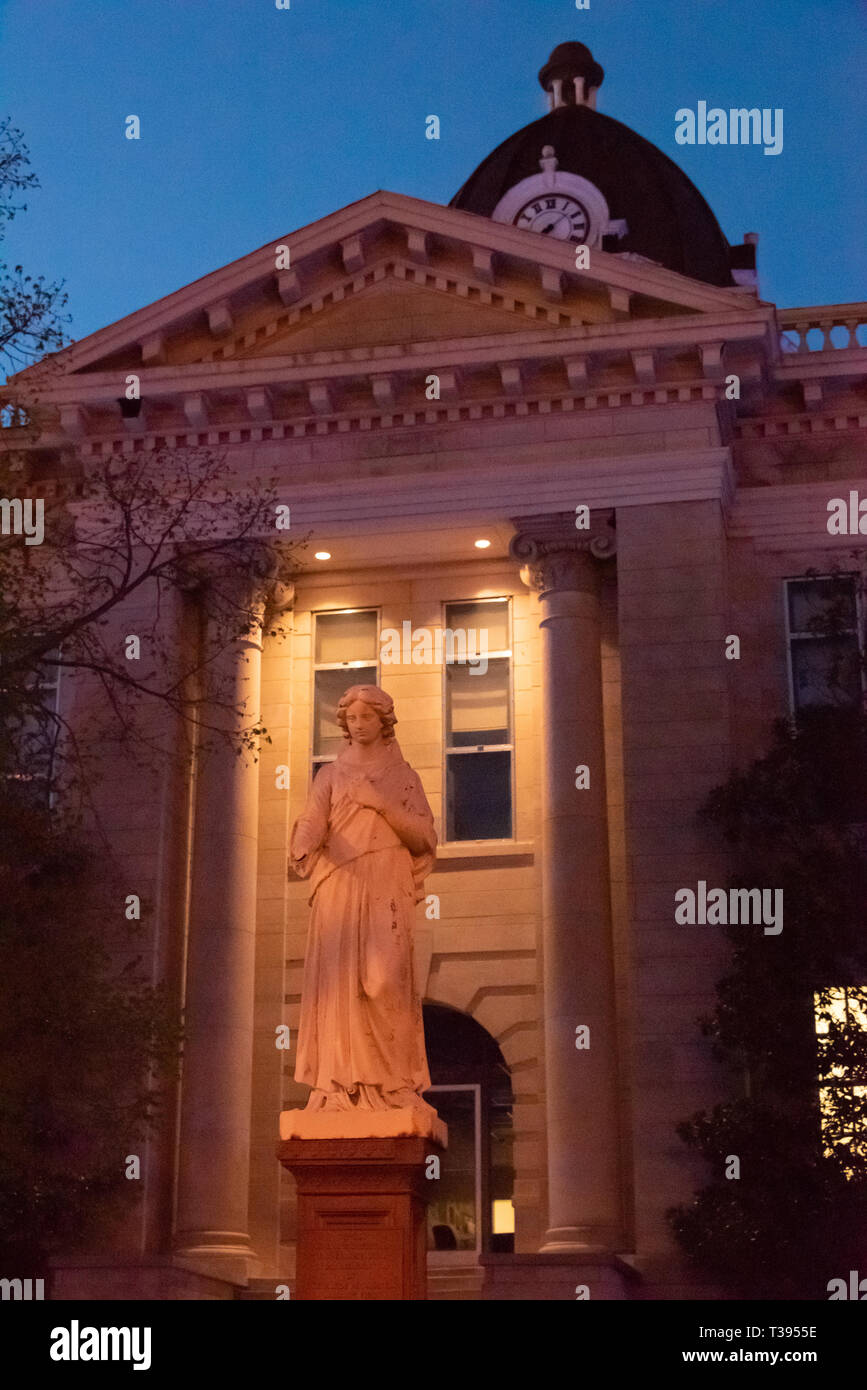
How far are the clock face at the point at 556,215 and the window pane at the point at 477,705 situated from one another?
17426 mm

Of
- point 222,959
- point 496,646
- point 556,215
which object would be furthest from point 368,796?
point 556,215

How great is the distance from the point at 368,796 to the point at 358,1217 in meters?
3.07

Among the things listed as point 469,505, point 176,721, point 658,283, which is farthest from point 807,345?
point 176,721

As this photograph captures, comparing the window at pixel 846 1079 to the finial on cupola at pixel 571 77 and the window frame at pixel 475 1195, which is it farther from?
the finial on cupola at pixel 571 77

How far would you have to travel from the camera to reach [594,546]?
25156 mm

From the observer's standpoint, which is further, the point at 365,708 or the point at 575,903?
the point at 575,903

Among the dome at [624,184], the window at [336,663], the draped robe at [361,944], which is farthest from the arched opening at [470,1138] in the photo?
the dome at [624,184]

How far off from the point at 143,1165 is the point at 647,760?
25.1 ft

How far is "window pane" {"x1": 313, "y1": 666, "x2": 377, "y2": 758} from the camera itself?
2656cm

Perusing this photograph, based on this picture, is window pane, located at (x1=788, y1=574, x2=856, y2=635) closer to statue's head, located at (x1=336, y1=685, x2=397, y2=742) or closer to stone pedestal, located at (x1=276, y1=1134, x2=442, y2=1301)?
statue's head, located at (x1=336, y1=685, x2=397, y2=742)

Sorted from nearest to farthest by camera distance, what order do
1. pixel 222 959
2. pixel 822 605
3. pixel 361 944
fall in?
pixel 361 944 < pixel 222 959 < pixel 822 605

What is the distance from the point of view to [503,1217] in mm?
24797

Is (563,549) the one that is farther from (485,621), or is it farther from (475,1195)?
(475,1195)
